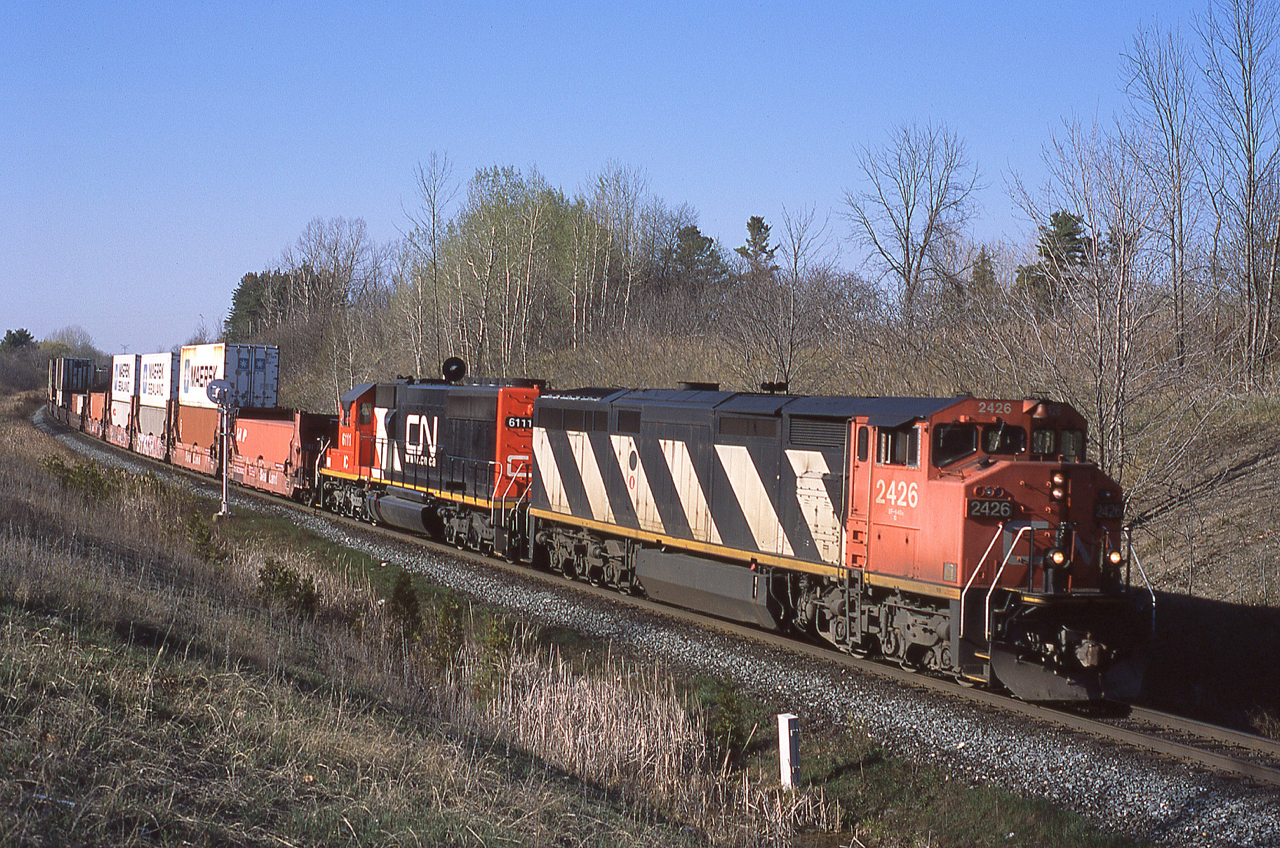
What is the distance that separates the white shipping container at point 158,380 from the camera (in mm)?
37875

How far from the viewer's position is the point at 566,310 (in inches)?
2165

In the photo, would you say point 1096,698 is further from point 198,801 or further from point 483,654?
point 198,801

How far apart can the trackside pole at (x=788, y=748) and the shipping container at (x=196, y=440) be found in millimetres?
29260

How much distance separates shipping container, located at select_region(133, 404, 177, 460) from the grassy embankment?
84.8ft

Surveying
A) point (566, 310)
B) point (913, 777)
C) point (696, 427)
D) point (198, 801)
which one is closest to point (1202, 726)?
point (913, 777)

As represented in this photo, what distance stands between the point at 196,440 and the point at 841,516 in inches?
1191

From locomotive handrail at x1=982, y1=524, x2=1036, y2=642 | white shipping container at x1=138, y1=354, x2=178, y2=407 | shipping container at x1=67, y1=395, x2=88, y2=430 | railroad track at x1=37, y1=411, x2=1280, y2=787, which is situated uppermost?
white shipping container at x1=138, y1=354, x2=178, y2=407

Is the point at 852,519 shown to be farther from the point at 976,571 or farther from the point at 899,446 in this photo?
the point at 976,571

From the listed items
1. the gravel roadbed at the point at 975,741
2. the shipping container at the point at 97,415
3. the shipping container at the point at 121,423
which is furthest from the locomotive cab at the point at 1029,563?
the shipping container at the point at 97,415

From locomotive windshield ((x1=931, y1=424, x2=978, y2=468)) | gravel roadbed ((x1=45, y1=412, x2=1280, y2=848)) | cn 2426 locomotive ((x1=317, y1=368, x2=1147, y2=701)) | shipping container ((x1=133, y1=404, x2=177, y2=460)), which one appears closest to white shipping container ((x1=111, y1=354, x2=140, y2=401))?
shipping container ((x1=133, y1=404, x2=177, y2=460))

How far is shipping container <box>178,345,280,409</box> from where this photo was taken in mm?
33406

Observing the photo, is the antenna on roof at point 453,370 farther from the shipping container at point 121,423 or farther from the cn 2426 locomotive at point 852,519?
the shipping container at point 121,423

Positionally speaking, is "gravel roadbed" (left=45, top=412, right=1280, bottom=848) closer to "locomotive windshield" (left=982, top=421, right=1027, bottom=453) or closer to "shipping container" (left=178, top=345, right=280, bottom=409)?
"locomotive windshield" (left=982, top=421, right=1027, bottom=453)

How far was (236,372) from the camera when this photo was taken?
33.7 meters
